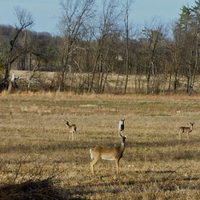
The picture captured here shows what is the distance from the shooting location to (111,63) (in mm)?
49594

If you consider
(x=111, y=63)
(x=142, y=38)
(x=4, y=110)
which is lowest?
(x=4, y=110)

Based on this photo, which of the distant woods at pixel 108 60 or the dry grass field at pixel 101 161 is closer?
the dry grass field at pixel 101 161

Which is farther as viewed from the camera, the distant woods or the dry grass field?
the distant woods

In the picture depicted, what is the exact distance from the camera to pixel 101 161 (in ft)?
39.7

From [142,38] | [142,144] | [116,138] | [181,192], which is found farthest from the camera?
[142,38]

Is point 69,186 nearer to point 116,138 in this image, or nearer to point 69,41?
point 116,138

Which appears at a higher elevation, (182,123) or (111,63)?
(111,63)

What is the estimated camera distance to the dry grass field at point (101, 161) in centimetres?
809

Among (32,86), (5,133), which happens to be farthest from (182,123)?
(32,86)

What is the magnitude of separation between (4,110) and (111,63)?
78.9ft

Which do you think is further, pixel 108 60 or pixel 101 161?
pixel 108 60

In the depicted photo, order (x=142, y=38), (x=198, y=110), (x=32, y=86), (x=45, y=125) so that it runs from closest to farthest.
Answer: (x=45, y=125) → (x=198, y=110) → (x=32, y=86) → (x=142, y=38)

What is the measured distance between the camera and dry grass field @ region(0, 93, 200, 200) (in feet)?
26.5

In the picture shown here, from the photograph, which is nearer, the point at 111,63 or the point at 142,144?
the point at 142,144
